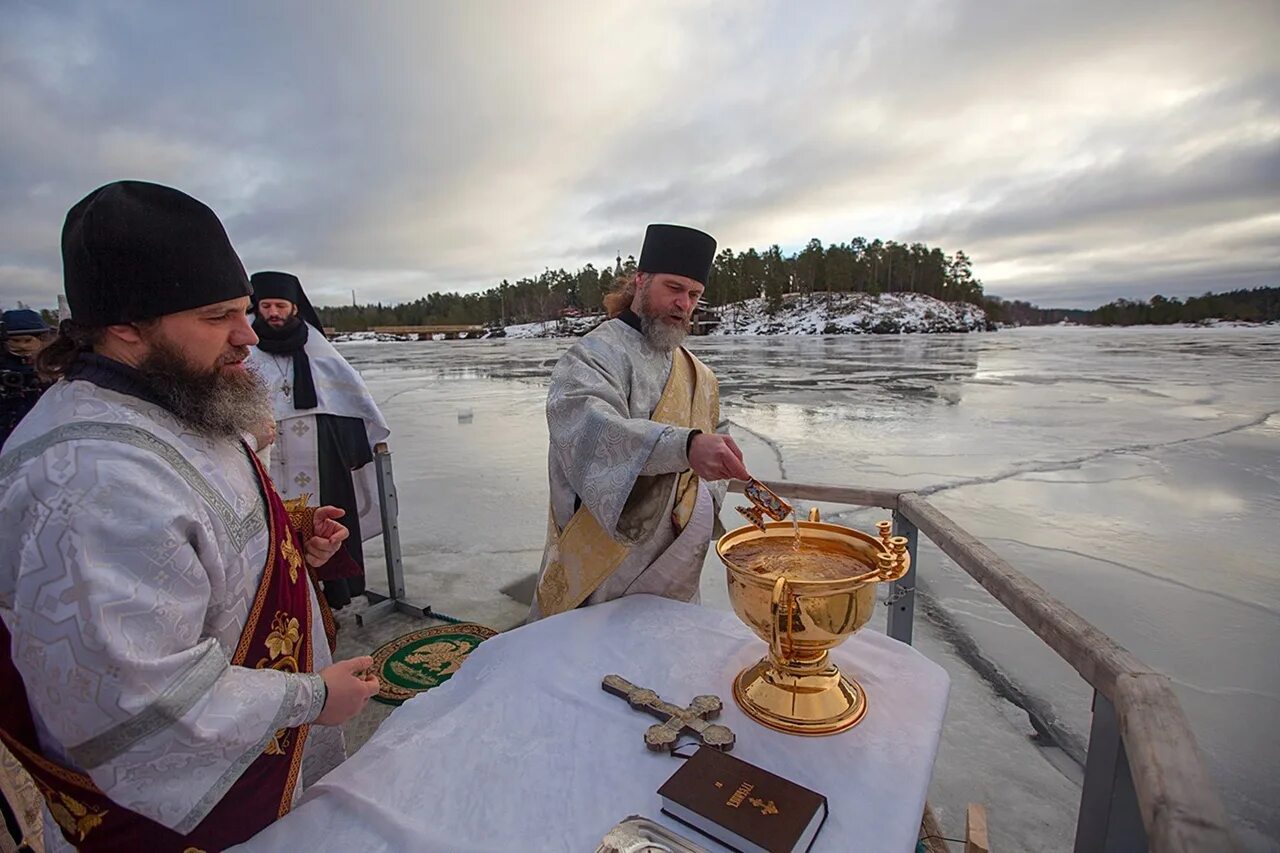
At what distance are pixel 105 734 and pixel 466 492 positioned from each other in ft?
18.0

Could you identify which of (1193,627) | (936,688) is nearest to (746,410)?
(1193,627)

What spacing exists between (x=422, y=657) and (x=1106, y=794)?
9.42 ft

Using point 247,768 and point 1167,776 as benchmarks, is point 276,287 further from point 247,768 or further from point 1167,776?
point 1167,776

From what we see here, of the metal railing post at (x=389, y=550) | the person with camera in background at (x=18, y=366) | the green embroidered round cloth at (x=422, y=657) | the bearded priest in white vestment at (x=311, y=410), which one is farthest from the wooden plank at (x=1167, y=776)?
the person with camera in background at (x=18, y=366)

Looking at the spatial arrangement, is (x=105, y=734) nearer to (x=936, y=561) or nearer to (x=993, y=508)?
(x=936, y=561)

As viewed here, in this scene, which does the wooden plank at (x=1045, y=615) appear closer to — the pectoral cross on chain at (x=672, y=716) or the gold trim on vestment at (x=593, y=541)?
the pectoral cross on chain at (x=672, y=716)

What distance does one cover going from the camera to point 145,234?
1.06 metres

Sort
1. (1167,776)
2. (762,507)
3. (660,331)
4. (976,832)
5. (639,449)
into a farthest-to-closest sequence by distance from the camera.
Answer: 1. (660,331)
2. (639,449)
3. (762,507)
4. (976,832)
5. (1167,776)

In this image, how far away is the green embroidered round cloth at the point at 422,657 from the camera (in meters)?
2.90

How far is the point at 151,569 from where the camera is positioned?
2.92 feet

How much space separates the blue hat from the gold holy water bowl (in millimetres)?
4027

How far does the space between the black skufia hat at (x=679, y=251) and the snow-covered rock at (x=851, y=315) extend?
199ft

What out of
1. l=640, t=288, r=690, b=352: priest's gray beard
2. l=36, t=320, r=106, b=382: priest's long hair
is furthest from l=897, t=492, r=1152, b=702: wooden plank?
l=36, t=320, r=106, b=382: priest's long hair

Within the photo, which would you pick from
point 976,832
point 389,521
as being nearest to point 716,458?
point 976,832
